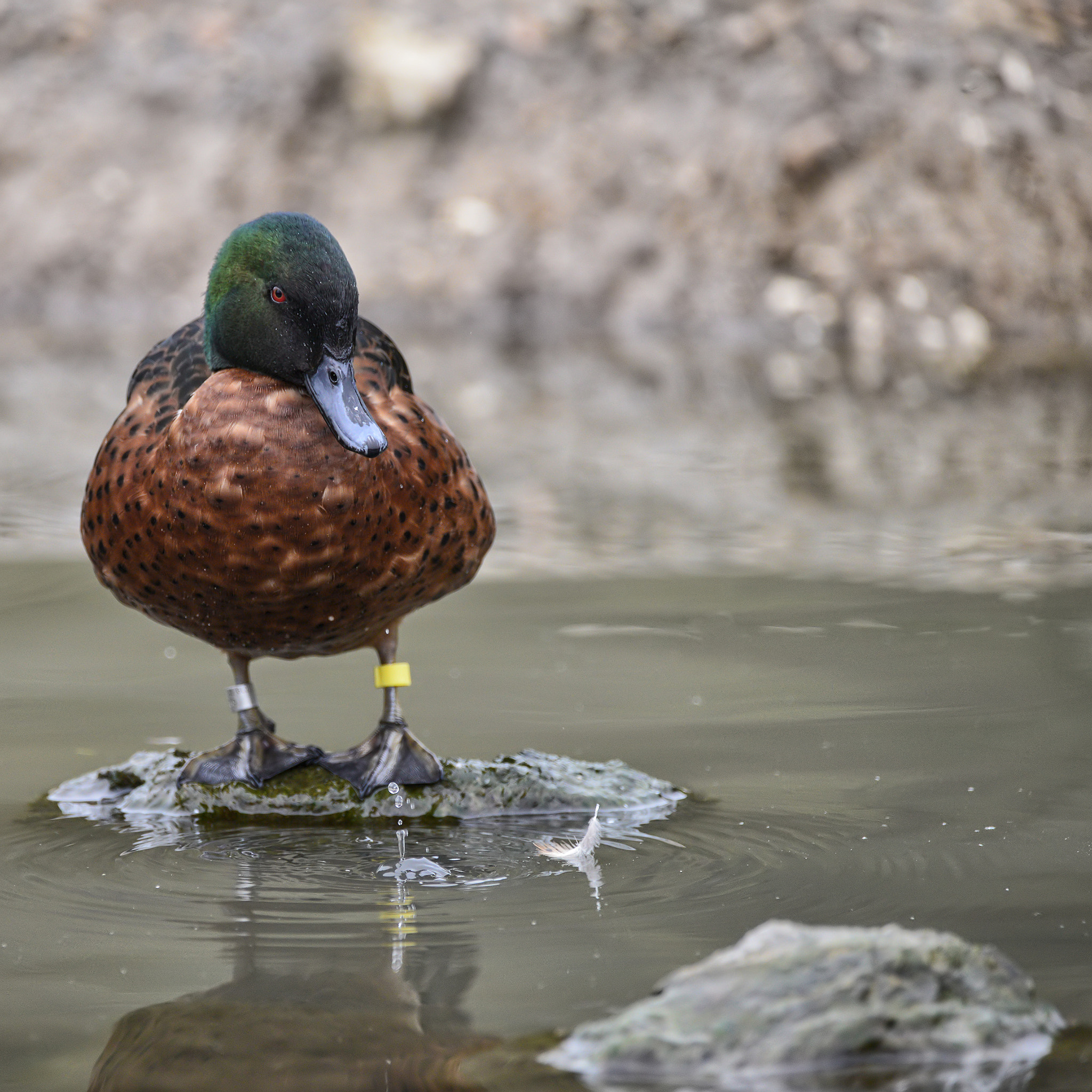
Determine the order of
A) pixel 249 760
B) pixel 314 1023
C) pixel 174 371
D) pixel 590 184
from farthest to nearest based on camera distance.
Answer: pixel 590 184 < pixel 174 371 < pixel 249 760 < pixel 314 1023

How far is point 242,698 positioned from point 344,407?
89 centimetres

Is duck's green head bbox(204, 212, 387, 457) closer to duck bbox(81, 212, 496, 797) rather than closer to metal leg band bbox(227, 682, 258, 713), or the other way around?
duck bbox(81, 212, 496, 797)

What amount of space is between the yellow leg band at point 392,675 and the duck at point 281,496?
19cm

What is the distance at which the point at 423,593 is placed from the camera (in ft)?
13.0

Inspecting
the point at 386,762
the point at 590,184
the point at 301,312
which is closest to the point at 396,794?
the point at 386,762

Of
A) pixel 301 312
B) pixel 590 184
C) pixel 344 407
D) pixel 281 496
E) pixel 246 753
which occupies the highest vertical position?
pixel 590 184

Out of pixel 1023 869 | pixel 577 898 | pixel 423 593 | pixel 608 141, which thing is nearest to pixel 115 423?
pixel 423 593

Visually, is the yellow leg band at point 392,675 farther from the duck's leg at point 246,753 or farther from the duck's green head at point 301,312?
the duck's green head at point 301,312

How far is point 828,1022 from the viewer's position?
2398 mm

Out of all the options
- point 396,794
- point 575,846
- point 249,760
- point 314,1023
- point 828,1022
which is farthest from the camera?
point 249,760

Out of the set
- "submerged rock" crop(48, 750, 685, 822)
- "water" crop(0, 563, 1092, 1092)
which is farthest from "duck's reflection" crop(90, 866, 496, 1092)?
"submerged rock" crop(48, 750, 685, 822)

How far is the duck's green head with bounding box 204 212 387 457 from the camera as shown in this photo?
367cm

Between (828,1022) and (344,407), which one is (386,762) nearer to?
(344,407)

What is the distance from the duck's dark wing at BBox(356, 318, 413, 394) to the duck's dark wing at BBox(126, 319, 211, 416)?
14.5 inches
